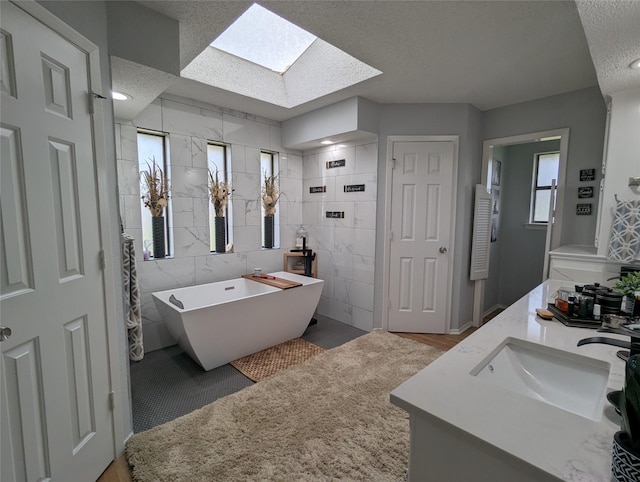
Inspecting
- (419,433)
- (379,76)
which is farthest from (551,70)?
(419,433)

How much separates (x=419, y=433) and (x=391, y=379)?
1.91 m

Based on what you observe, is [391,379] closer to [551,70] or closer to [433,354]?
[433,354]

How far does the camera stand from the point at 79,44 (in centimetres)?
149

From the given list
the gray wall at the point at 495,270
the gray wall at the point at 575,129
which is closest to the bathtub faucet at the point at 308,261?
the gray wall at the point at 495,270

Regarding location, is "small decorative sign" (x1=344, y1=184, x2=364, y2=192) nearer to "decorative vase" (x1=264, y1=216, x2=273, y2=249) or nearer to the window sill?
"decorative vase" (x1=264, y1=216, x2=273, y2=249)

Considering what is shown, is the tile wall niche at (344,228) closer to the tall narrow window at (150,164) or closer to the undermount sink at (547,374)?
the tall narrow window at (150,164)

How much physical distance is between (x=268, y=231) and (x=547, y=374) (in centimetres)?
339

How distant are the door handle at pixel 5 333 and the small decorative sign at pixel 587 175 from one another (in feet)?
14.0

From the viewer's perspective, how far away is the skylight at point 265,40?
2609 millimetres

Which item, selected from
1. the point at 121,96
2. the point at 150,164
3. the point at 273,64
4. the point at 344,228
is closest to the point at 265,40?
the point at 273,64

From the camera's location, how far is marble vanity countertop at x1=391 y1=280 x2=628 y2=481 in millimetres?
667

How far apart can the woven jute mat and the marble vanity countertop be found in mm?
2028

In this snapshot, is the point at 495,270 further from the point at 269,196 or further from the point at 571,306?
the point at 269,196

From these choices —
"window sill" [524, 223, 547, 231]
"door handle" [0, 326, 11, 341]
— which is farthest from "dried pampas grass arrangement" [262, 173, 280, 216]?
"window sill" [524, 223, 547, 231]
